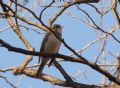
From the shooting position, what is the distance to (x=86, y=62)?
3334 mm

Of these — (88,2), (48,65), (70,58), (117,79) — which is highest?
(88,2)

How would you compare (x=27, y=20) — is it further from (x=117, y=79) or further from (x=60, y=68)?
(x=117, y=79)

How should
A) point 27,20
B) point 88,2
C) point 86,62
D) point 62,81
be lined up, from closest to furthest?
point 86,62
point 88,2
point 62,81
point 27,20

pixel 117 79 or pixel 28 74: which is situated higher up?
pixel 117 79

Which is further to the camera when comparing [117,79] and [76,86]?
[76,86]

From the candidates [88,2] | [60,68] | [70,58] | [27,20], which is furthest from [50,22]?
[70,58]

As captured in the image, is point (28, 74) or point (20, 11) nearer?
point (28, 74)

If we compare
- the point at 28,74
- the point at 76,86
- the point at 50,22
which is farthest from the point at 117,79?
the point at 50,22

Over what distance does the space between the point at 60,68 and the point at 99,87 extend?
0.63 m

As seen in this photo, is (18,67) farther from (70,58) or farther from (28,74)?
(70,58)

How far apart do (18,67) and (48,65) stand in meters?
0.79

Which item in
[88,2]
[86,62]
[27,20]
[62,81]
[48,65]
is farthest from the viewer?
[48,65]

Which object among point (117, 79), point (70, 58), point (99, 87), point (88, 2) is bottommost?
point (99, 87)

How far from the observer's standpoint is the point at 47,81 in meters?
4.45
